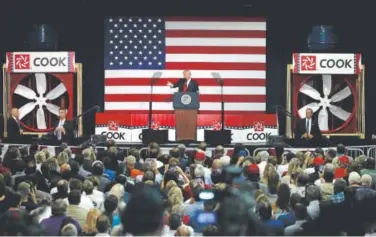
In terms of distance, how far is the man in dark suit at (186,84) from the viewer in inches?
760

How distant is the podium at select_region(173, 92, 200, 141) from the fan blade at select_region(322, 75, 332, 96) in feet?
11.8

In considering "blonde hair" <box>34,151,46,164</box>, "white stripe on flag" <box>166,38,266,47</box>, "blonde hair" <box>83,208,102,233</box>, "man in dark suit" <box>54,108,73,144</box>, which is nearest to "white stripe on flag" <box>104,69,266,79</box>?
"white stripe on flag" <box>166,38,266,47</box>

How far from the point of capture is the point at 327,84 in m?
20.6

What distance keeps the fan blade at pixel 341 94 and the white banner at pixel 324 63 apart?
0.53 meters

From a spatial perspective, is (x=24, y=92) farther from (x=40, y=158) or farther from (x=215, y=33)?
(x=40, y=158)

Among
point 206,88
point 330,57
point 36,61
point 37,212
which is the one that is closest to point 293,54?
point 330,57

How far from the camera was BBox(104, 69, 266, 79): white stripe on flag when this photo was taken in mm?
20891

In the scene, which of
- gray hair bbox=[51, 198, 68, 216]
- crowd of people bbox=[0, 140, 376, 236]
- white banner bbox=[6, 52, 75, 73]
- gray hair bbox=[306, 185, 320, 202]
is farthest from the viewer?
white banner bbox=[6, 52, 75, 73]

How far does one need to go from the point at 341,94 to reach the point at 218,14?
10.8 feet

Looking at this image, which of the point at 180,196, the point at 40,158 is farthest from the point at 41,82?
the point at 180,196

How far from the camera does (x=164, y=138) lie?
715 inches

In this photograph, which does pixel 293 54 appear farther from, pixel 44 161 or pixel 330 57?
pixel 44 161

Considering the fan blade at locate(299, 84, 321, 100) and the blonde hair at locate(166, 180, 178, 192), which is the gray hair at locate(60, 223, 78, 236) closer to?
the blonde hair at locate(166, 180, 178, 192)

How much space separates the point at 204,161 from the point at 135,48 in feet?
27.8
